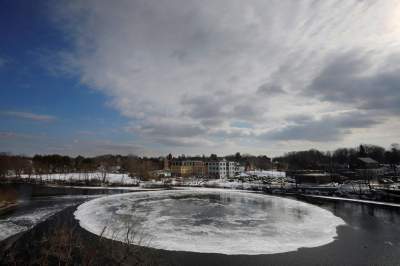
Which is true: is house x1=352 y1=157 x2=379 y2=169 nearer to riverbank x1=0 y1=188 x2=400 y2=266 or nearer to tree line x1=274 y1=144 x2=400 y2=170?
tree line x1=274 y1=144 x2=400 y2=170

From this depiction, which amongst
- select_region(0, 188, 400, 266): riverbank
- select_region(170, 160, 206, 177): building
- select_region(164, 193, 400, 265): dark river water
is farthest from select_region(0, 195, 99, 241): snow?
select_region(170, 160, 206, 177): building

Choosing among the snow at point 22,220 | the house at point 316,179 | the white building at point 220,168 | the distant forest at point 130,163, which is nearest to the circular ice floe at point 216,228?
the snow at point 22,220

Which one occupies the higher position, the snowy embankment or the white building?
the white building

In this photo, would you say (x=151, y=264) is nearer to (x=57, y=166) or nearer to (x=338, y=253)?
(x=338, y=253)

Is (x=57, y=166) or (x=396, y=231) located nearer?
(x=396, y=231)

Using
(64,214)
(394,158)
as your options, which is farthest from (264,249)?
(394,158)

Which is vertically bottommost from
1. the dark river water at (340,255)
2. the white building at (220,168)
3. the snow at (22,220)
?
the dark river water at (340,255)

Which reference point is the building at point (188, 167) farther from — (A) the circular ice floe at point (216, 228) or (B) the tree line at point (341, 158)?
(A) the circular ice floe at point (216, 228)

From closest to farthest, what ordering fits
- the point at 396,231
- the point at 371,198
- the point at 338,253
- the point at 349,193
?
the point at 338,253
the point at 396,231
the point at 371,198
the point at 349,193

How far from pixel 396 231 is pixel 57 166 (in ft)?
382

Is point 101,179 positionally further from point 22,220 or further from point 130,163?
point 22,220

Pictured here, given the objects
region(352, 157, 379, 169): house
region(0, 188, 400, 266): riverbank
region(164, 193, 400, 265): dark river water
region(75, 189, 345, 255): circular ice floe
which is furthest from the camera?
region(352, 157, 379, 169): house

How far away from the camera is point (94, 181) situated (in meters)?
68.6

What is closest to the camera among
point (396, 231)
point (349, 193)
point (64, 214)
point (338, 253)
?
point (338, 253)
